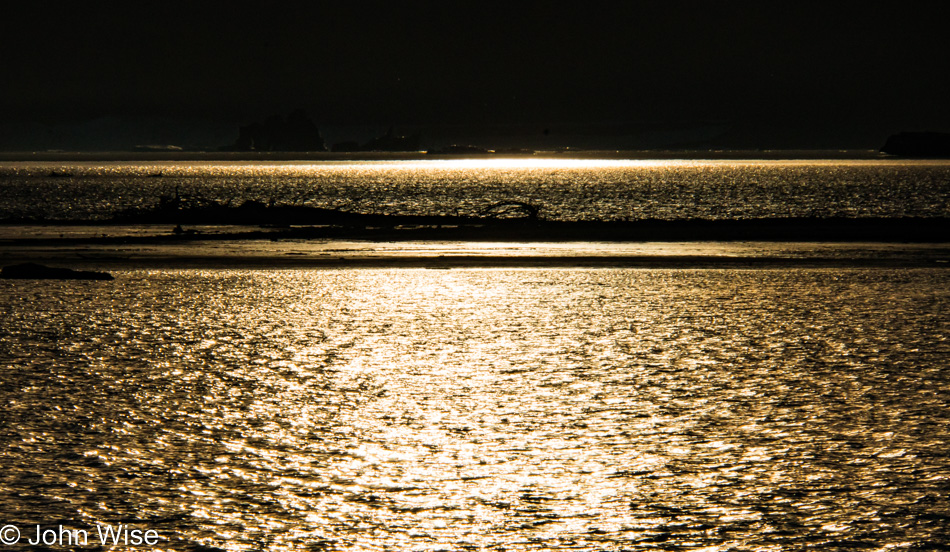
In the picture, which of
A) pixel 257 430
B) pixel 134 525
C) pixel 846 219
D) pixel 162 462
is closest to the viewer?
pixel 134 525

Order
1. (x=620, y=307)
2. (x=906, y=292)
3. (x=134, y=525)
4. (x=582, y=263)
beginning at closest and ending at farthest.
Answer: (x=134, y=525) < (x=620, y=307) < (x=906, y=292) < (x=582, y=263)

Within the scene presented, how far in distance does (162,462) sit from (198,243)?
4499 centimetres

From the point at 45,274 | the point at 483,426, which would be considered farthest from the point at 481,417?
→ the point at 45,274

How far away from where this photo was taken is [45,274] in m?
39.0

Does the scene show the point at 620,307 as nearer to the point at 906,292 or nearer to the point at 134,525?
the point at 906,292

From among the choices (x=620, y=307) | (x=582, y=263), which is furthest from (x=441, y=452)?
(x=582, y=263)

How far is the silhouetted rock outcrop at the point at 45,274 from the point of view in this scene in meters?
38.6

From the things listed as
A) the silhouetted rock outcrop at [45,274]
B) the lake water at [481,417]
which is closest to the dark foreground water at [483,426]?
the lake water at [481,417]

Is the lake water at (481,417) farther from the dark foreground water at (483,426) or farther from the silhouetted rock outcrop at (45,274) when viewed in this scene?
the silhouetted rock outcrop at (45,274)

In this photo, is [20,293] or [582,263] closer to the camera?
[20,293]

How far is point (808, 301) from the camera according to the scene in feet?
102

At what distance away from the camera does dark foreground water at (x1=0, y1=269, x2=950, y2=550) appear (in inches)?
453

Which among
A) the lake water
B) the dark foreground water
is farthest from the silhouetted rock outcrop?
the dark foreground water

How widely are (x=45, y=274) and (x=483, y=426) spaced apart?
28582 millimetres
